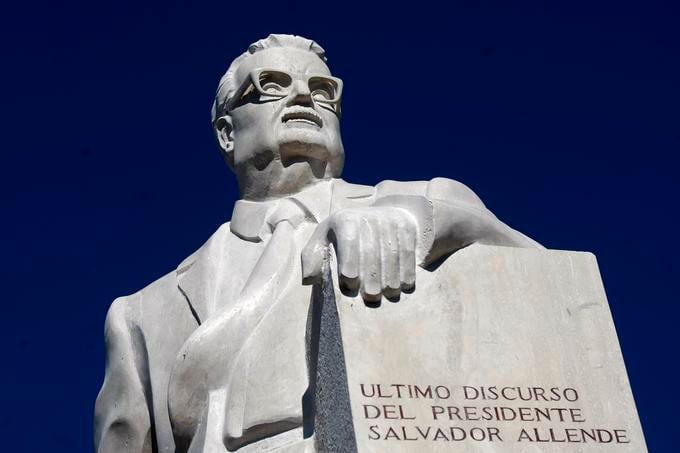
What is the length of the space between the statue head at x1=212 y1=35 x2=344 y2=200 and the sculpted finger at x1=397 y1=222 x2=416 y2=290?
2.04m

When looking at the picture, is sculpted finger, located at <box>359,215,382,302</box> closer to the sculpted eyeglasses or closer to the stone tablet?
the stone tablet

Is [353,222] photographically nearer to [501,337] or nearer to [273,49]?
[501,337]

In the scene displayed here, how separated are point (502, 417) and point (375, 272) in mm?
806

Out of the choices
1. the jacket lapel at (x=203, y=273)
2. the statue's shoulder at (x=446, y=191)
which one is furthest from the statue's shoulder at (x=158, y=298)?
the statue's shoulder at (x=446, y=191)

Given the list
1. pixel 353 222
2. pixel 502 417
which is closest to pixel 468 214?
pixel 353 222

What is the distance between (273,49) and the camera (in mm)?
7301

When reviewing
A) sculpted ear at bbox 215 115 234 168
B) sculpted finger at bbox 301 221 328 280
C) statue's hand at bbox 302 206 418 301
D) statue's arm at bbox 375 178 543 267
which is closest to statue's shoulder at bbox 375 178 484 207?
statue's arm at bbox 375 178 543 267

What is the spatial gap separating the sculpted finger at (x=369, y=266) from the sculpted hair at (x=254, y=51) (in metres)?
2.70

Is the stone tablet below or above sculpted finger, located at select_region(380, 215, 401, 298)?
below

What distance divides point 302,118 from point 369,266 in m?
2.45

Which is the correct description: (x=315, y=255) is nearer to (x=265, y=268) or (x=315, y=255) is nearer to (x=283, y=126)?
(x=265, y=268)

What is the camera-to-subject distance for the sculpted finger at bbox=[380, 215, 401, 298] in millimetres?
4824

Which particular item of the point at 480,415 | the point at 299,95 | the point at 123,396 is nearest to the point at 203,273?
the point at 123,396

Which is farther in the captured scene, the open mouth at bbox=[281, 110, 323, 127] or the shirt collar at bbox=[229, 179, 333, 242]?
the open mouth at bbox=[281, 110, 323, 127]
